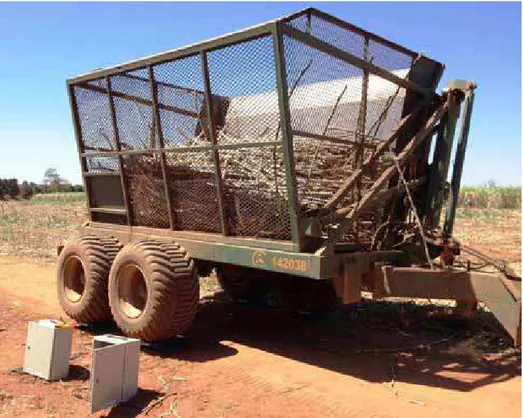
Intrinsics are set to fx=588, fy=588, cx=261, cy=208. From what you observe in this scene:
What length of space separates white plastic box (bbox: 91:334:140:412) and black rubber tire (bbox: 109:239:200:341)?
3.12 ft

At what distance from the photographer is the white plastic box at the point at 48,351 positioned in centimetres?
467

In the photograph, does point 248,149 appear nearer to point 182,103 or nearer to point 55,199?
point 182,103

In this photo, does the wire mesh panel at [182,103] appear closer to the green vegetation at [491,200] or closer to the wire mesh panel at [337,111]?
the wire mesh panel at [337,111]

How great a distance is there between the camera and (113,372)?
4.14 meters

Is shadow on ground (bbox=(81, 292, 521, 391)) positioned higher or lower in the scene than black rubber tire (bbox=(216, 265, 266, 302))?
lower

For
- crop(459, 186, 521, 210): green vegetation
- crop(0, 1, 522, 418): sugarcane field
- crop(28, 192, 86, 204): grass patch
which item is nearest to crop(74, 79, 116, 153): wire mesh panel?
crop(0, 1, 522, 418): sugarcane field

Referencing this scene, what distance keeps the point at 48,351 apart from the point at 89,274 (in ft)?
5.40

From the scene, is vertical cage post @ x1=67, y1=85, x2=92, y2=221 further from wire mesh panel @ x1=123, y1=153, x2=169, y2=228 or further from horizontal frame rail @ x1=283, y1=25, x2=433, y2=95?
horizontal frame rail @ x1=283, y1=25, x2=433, y2=95

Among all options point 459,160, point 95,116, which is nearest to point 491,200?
point 459,160

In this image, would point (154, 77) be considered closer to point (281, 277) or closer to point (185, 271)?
point (185, 271)

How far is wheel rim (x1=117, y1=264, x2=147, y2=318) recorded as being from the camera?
5.89 m

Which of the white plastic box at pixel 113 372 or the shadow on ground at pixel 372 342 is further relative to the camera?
the shadow on ground at pixel 372 342

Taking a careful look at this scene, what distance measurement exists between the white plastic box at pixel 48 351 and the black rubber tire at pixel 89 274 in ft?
4.60

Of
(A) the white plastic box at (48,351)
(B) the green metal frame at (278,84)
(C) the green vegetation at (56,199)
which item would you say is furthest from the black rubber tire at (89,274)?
(C) the green vegetation at (56,199)
